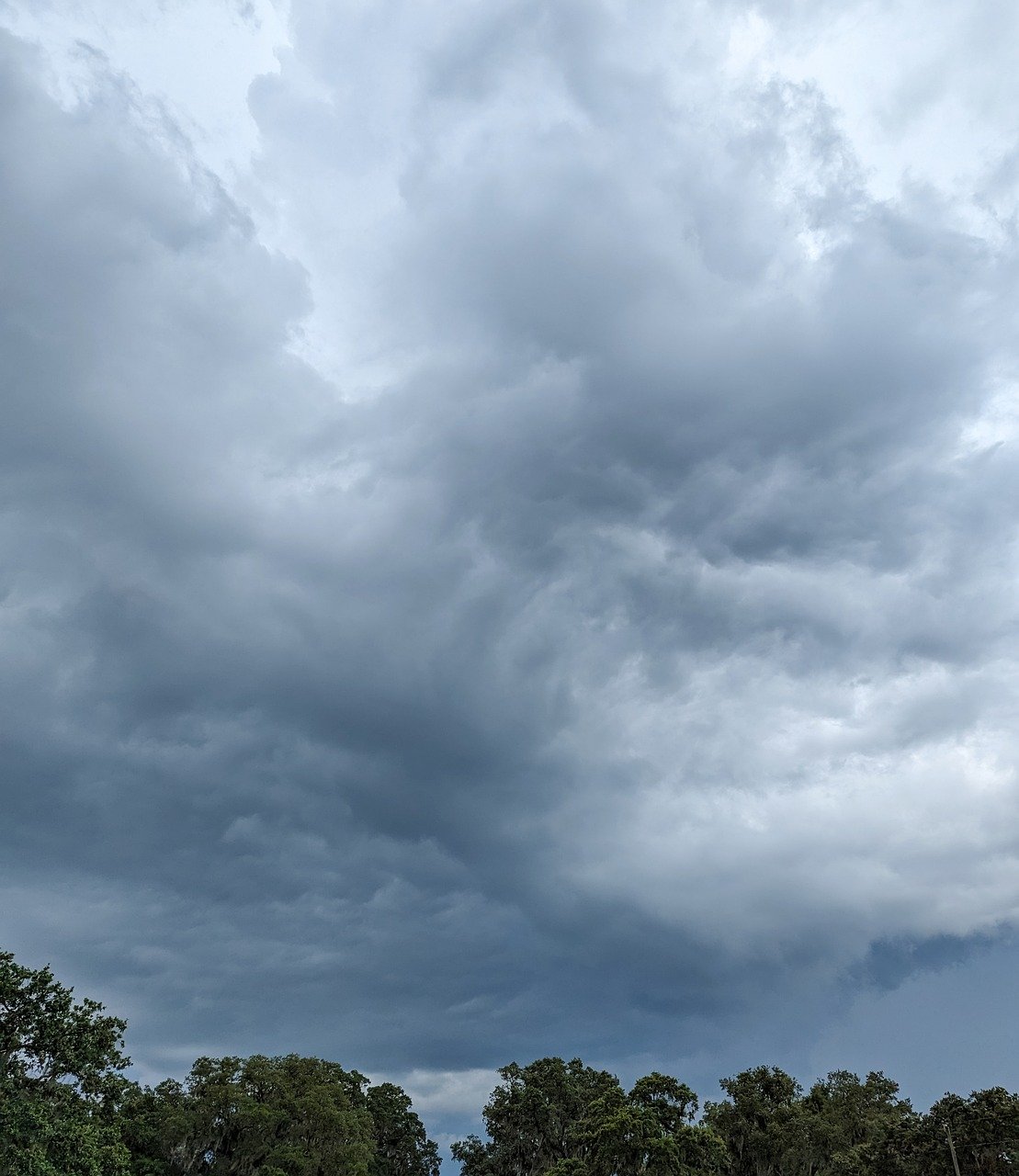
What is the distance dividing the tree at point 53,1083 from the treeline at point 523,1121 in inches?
2.7

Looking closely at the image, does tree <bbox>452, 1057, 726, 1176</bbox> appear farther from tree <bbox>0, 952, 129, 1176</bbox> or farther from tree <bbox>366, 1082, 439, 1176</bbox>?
tree <bbox>0, 952, 129, 1176</bbox>

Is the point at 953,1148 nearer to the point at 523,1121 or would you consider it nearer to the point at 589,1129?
the point at 589,1129

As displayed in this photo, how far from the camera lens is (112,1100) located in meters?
40.3

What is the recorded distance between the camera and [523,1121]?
74.1 meters

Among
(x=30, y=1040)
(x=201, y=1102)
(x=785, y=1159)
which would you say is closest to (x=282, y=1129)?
(x=201, y=1102)

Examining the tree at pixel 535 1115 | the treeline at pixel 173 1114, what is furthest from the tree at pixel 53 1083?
the tree at pixel 535 1115

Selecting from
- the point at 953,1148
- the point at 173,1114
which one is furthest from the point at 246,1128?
the point at 953,1148

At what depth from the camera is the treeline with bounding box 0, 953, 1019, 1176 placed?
38.6 meters

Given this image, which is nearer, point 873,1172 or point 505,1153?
point 873,1172

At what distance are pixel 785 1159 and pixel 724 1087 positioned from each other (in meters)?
7.35

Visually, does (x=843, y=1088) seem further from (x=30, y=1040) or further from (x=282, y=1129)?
(x=30, y=1040)

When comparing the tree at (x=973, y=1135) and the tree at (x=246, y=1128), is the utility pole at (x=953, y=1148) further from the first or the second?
the tree at (x=246, y=1128)

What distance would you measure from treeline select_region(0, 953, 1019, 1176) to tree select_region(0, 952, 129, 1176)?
68mm

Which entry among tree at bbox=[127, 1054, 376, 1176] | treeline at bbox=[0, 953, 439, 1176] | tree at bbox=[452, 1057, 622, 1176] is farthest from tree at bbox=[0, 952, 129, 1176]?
tree at bbox=[452, 1057, 622, 1176]
